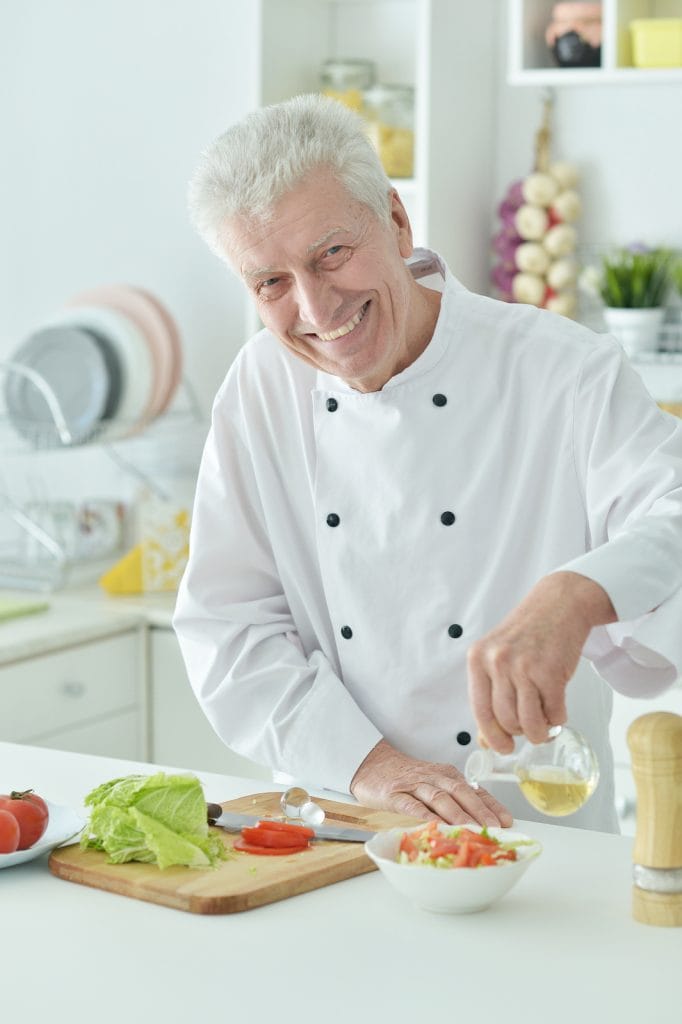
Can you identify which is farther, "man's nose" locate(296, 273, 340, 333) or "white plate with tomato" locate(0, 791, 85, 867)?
"man's nose" locate(296, 273, 340, 333)

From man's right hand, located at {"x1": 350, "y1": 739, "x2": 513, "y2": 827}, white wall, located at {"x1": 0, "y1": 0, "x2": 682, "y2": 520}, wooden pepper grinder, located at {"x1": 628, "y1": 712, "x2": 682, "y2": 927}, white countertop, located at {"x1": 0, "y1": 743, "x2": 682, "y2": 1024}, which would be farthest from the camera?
white wall, located at {"x1": 0, "y1": 0, "x2": 682, "y2": 520}

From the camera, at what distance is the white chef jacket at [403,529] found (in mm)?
1622

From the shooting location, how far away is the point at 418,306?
5.56ft

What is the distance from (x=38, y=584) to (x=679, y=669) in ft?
6.33

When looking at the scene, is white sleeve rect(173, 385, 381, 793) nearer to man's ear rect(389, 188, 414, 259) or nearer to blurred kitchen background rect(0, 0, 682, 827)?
man's ear rect(389, 188, 414, 259)

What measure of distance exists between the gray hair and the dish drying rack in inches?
62.9

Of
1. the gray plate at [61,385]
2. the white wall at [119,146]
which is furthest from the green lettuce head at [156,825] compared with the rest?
the white wall at [119,146]

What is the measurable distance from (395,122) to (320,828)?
1.95 m

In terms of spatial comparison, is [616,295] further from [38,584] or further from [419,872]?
[419,872]

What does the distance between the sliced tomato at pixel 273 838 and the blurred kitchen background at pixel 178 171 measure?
5.42ft

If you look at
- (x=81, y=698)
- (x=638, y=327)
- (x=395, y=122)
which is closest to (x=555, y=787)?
(x=81, y=698)

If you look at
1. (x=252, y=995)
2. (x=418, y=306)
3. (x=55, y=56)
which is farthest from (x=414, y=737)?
(x=55, y=56)

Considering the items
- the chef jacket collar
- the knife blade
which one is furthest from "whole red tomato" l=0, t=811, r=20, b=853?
the chef jacket collar

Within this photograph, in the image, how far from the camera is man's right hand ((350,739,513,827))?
1432mm
